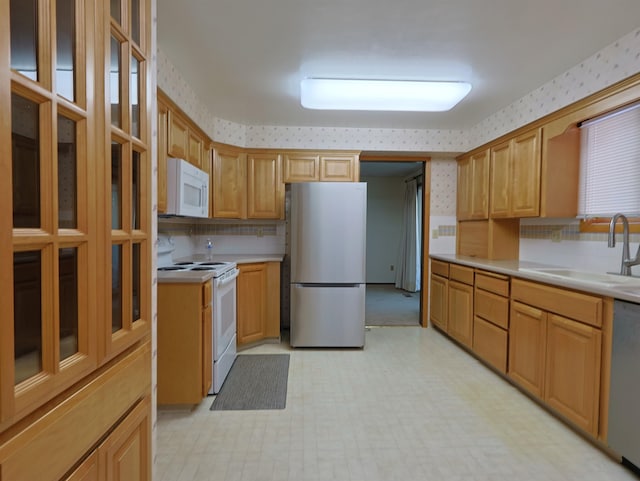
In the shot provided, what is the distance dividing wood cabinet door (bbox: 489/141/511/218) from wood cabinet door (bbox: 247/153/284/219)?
2122 mm

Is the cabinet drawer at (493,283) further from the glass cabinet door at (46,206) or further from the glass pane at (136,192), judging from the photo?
the glass cabinet door at (46,206)

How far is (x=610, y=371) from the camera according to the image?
5.27 ft

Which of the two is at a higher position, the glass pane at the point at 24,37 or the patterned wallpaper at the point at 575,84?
the patterned wallpaper at the point at 575,84

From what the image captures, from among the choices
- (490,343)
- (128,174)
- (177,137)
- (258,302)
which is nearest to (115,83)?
(128,174)

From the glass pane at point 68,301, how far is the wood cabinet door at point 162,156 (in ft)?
4.69

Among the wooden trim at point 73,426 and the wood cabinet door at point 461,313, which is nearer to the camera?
the wooden trim at point 73,426

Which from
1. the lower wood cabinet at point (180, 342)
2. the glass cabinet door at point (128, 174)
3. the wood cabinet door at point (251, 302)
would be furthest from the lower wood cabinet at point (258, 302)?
the glass cabinet door at point (128, 174)

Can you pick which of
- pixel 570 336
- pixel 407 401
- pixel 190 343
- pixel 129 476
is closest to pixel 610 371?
pixel 570 336

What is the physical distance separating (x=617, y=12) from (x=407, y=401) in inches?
98.8

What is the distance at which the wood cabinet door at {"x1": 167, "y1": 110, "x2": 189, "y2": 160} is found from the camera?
88.2 inches

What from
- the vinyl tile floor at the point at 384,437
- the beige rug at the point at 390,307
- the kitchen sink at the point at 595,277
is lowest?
the vinyl tile floor at the point at 384,437

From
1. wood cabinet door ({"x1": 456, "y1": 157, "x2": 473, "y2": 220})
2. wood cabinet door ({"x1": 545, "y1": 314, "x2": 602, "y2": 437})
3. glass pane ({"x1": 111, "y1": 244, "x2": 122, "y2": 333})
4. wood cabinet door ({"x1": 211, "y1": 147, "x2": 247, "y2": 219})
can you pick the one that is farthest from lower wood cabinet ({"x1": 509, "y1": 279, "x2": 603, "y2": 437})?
wood cabinet door ({"x1": 211, "y1": 147, "x2": 247, "y2": 219})

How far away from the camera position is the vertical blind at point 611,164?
2104 millimetres

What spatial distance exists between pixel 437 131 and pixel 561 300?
2296 mm
